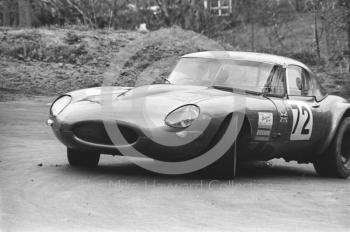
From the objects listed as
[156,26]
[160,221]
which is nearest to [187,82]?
[160,221]

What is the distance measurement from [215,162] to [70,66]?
12.7 meters

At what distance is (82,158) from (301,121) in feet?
7.59

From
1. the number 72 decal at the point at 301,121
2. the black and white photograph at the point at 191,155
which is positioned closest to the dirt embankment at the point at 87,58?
the black and white photograph at the point at 191,155

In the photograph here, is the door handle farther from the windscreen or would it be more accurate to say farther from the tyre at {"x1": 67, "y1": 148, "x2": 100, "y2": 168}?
the tyre at {"x1": 67, "y1": 148, "x2": 100, "y2": 168}

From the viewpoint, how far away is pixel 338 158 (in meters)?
9.08

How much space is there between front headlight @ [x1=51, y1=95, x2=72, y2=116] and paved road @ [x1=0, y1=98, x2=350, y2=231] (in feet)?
1.86

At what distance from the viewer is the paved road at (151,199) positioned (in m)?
5.68

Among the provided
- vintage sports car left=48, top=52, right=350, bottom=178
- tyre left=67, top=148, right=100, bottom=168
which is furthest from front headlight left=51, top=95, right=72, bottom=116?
tyre left=67, top=148, right=100, bottom=168

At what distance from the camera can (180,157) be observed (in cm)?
→ 737

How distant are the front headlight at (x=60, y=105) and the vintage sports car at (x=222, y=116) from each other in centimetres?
1

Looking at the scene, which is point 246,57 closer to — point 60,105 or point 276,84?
point 276,84

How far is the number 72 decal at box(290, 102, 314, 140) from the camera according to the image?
27.4ft

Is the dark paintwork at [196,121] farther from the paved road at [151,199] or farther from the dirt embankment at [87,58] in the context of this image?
the dirt embankment at [87,58]

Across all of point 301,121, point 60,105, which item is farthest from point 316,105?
point 60,105
